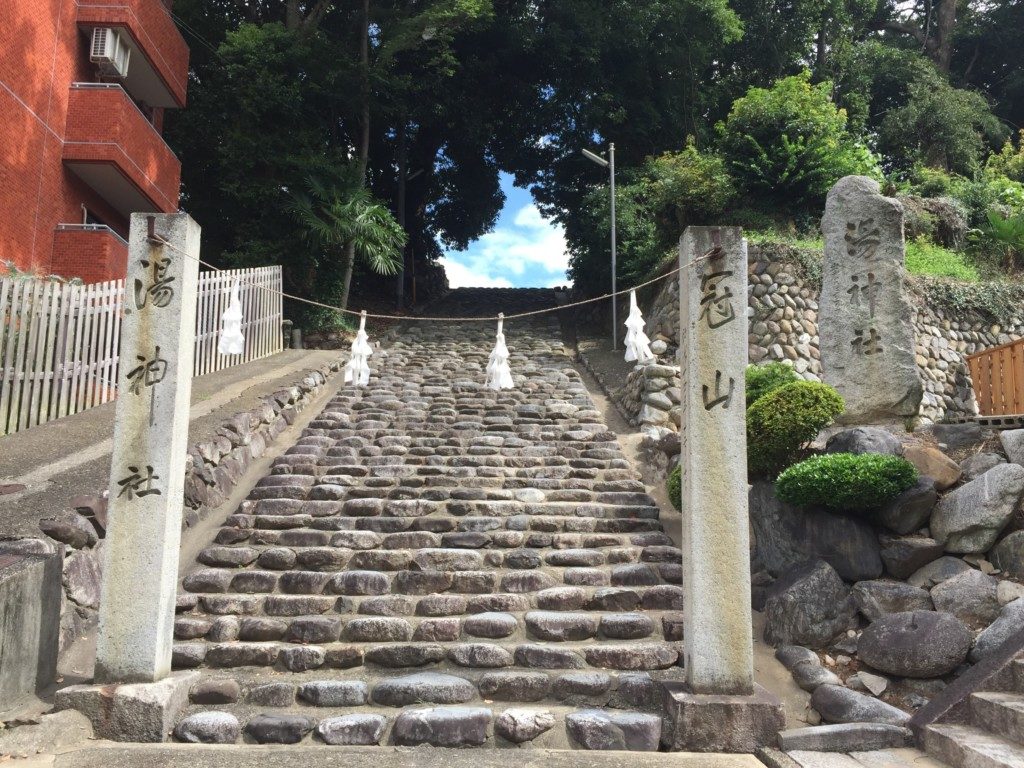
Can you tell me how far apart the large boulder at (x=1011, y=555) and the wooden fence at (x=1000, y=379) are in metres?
2.68

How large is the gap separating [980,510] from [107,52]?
16.3 meters

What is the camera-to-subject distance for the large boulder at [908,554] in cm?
671

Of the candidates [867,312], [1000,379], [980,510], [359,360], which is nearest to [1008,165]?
[1000,379]

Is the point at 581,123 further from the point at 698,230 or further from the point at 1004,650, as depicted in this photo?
the point at 1004,650

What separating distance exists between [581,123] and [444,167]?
6062mm

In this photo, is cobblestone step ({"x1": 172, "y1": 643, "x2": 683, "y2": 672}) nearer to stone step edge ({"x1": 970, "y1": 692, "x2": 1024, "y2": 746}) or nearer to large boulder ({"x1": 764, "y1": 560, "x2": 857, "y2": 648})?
large boulder ({"x1": 764, "y1": 560, "x2": 857, "y2": 648})

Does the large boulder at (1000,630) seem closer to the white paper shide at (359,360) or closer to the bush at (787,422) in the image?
the bush at (787,422)

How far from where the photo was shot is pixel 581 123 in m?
24.4

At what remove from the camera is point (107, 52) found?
46.9ft

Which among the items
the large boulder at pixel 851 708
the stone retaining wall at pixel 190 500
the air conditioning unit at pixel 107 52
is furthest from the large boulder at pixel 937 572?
the air conditioning unit at pixel 107 52

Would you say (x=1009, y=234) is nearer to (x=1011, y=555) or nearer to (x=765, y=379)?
(x=765, y=379)

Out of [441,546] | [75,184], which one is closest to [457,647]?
[441,546]

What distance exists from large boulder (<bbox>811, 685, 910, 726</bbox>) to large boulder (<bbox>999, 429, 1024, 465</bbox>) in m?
3.09

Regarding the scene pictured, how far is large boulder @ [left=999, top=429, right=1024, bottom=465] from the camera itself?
23.2ft
